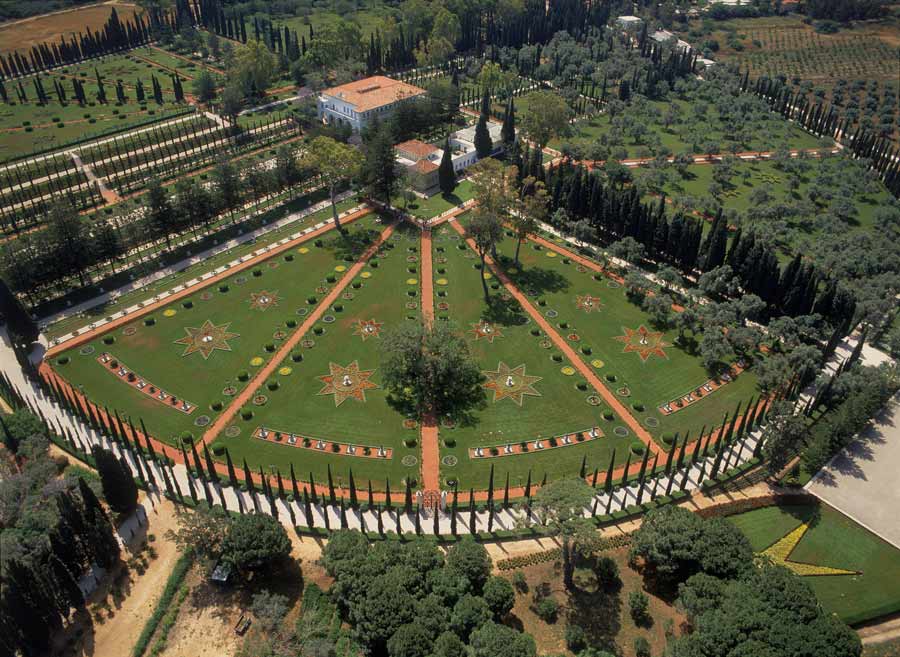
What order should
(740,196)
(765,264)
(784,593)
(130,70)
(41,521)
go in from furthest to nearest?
1. (130,70)
2. (740,196)
3. (765,264)
4. (41,521)
5. (784,593)

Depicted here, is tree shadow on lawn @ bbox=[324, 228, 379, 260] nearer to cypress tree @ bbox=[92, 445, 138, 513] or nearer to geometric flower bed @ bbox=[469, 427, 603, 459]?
geometric flower bed @ bbox=[469, 427, 603, 459]

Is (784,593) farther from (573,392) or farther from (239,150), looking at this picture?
(239,150)

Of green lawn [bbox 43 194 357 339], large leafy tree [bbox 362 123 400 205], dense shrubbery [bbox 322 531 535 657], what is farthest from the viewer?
large leafy tree [bbox 362 123 400 205]

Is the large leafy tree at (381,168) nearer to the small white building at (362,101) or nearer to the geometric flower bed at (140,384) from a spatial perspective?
the small white building at (362,101)

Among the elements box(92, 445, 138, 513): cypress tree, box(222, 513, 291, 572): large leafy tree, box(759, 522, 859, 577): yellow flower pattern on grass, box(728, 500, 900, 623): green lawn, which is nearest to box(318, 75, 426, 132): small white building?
box(92, 445, 138, 513): cypress tree

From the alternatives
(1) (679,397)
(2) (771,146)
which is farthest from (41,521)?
(2) (771,146)

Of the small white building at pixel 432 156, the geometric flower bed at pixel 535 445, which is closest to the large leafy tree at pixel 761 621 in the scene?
the geometric flower bed at pixel 535 445
